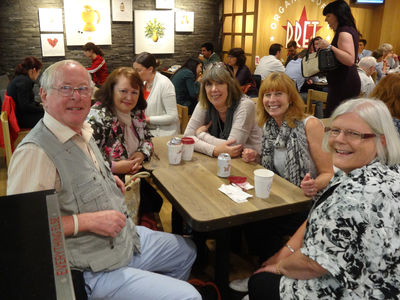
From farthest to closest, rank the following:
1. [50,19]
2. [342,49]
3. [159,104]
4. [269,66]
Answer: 1. [50,19]
2. [269,66]
3. [159,104]
4. [342,49]

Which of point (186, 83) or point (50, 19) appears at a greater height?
point (50, 19)

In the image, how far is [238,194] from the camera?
1632 mm

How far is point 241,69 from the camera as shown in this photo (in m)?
5.04

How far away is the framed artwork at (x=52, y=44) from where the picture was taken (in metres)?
6.18

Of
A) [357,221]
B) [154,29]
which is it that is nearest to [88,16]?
[154,29]

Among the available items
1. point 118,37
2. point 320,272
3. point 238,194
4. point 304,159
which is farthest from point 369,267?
point 118,37

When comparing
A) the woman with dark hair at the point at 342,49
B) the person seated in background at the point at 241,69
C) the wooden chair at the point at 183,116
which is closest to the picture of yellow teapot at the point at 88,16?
the person seated in background at the point at 241,69

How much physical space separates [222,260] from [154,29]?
6158mm

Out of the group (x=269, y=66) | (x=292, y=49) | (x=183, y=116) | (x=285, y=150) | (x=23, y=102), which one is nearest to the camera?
(x=285, y=150)

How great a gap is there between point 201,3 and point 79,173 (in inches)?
273

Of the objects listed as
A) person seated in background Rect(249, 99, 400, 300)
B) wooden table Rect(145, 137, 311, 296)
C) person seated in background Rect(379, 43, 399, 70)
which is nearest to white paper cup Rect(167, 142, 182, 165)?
wooden table Rect(145, 137, 311, 296)

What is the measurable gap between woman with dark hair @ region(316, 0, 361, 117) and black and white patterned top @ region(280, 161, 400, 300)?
2.05 m

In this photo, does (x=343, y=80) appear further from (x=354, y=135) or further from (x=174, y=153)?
(x=354, y=135)

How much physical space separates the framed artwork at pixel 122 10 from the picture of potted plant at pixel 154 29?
0.41 metres
